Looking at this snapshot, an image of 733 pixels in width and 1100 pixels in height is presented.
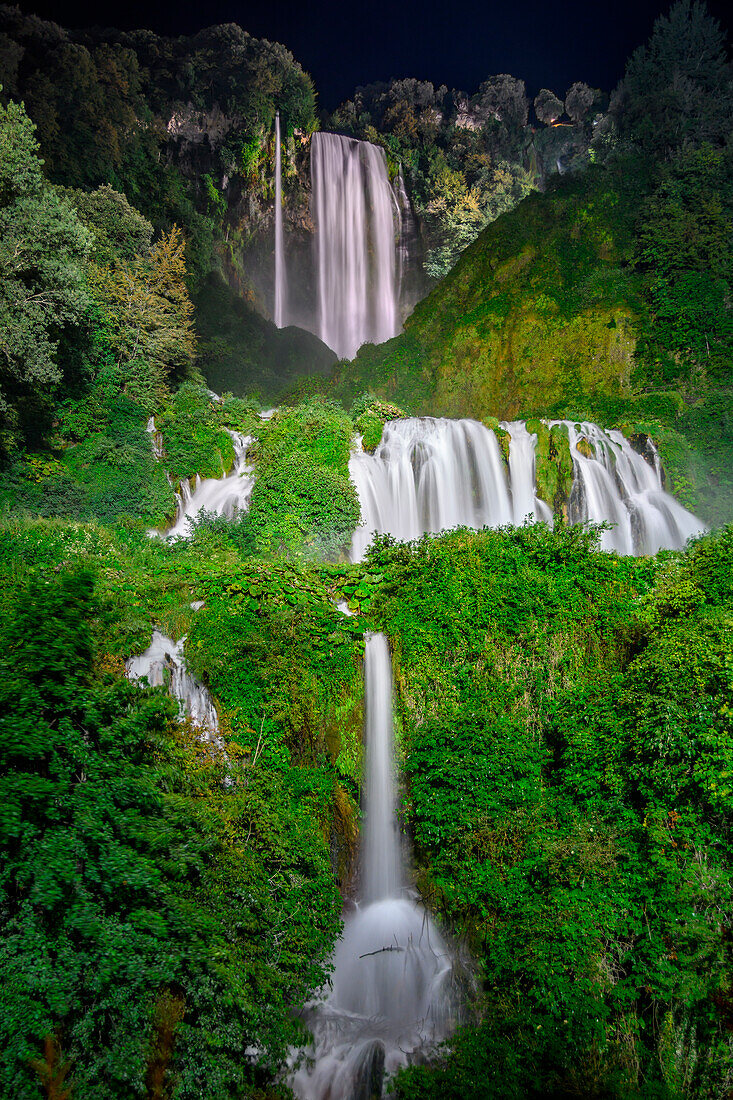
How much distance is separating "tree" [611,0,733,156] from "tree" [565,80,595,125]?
1525 centimetres

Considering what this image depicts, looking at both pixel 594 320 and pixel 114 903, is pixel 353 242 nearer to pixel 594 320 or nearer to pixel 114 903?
pixel 594 320

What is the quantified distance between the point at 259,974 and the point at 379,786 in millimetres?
3960

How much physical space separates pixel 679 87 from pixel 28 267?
91.4 feet

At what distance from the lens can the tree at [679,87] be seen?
24500 millimetres

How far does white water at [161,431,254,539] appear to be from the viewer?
47.1 ft

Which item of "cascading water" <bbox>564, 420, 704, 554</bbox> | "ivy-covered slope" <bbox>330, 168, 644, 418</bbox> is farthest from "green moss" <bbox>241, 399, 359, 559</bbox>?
"ivy-covered slope" <bbox>330, 168, 644, 418</bbox>

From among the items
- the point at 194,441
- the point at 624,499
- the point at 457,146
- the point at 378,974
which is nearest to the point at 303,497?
the point at 194,441

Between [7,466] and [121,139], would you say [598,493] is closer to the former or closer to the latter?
[7,466]

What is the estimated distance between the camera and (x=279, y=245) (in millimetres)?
33000

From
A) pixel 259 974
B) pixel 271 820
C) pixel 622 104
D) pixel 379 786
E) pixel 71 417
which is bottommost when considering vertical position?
pixel 259 974

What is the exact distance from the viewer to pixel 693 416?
58.1 ft

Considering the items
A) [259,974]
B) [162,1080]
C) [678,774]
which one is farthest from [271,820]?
[678,774]

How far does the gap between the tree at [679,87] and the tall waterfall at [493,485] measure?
17.4 m

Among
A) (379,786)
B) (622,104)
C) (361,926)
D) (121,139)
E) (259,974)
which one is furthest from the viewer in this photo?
(622,104)
